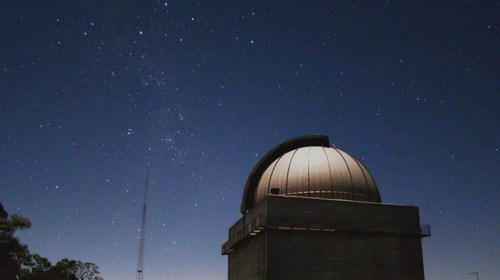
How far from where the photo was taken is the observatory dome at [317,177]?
24.2 meters

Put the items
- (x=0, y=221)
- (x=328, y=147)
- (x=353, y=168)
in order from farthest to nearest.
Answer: (x=0, y=221)
(x=328, y=147)
(x=353, y=168)

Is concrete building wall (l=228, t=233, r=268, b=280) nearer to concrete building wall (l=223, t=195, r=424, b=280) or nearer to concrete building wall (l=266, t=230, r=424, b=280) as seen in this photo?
concrete building wall (l=223, t=195, r=424, b=280)

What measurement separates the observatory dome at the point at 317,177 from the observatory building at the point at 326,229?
0.17ft

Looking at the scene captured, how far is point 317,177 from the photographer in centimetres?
2445

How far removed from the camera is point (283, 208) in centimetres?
2217

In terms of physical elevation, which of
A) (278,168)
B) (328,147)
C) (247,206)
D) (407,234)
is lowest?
(407,234)

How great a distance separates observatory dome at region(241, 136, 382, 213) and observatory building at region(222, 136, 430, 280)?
0.17 ft

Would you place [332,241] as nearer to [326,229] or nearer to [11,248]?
[326,229]

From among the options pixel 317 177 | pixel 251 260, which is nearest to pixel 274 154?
pixel 317 177

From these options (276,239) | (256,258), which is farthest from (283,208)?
(256,258)

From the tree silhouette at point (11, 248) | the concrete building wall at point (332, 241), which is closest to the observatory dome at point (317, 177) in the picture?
the concrete building wall at point (332, 241)

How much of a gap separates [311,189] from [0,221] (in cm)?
2927

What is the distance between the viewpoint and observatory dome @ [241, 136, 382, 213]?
79.5 feet

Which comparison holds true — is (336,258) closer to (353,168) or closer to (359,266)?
(359,266)
